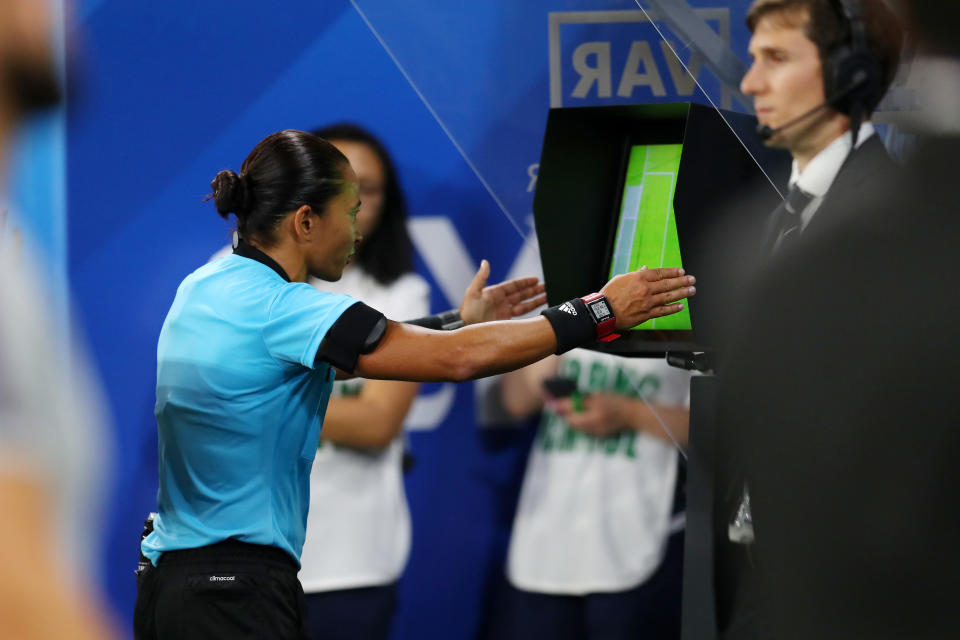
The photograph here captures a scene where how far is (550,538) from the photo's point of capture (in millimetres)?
3072

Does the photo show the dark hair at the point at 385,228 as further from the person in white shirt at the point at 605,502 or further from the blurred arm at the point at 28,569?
the blurred arm at the point at 28,569

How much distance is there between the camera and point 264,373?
2.02 m

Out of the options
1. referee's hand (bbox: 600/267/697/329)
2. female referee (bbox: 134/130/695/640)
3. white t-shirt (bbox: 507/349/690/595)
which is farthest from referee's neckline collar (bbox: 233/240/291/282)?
white t-shirt (bbox: 507/349/690/595)

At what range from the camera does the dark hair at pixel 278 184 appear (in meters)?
2.14

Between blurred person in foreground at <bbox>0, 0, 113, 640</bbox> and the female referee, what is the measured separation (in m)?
0.98

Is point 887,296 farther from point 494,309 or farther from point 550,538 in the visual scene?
point 550,538

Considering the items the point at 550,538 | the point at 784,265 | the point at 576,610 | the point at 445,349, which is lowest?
the point at 576,610

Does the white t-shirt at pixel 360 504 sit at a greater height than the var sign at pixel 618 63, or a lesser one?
lesser

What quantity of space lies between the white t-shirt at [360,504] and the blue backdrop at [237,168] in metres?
0.06

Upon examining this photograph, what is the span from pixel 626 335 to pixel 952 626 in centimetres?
176

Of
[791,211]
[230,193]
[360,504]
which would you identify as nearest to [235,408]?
[230,193]

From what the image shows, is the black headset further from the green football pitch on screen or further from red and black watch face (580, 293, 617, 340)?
the green football pitch on screen

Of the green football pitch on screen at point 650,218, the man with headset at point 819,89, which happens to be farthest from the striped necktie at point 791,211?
the green football pitch on screen at point 650,218

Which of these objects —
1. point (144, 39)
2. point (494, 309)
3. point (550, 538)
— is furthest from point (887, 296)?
point (144, 39)
